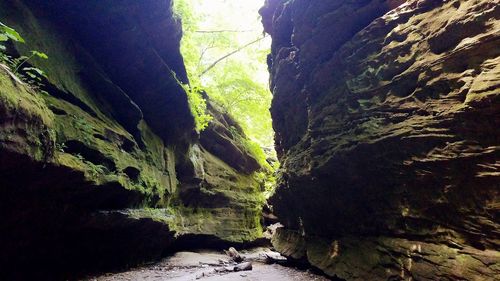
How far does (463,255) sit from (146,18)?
11.1 meters

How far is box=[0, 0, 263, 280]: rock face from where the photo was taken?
215 inches

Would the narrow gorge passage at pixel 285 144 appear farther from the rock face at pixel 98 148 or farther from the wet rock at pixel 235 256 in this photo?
the wet rock at pixel 235 256

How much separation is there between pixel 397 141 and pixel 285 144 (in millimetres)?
6418

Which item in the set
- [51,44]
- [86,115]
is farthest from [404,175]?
[51,44]

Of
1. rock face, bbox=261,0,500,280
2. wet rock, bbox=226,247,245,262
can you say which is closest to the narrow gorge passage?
rock face, bbox=261,0,500,280

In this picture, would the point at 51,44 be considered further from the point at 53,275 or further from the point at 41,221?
the point at 53,275

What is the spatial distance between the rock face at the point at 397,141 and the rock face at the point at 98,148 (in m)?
4.92

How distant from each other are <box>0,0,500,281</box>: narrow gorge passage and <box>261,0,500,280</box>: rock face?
0.10 feet

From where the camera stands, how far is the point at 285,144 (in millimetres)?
12227

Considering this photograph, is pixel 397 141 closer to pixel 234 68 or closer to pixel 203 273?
pixel 203 273

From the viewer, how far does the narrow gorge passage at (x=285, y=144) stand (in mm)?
4941

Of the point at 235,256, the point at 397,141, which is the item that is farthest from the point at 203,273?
the point at 397,141

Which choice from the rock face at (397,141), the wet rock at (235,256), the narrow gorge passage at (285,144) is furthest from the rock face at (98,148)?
the rock face at (397,141)

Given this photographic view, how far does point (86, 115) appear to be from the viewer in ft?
27.0
